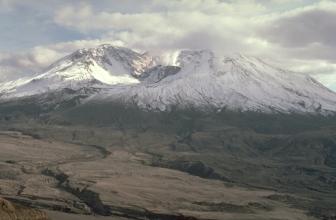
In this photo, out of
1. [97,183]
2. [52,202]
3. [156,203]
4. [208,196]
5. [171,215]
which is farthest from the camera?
[97,183]

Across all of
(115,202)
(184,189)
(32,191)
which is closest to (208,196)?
(184,189)

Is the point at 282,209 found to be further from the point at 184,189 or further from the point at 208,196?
the point at 184,189

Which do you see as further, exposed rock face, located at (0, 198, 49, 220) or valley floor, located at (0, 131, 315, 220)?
valley floor, located at (0, 131, 315, 220)

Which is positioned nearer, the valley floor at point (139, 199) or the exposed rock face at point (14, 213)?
the exposed rock face at point (14, 213)

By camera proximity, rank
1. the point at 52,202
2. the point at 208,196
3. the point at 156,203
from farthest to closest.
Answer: the point at 208,196, the point at 156,203, the point at 52,202

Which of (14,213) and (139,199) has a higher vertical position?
(139,199)

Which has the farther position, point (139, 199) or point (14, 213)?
point (139, 199)

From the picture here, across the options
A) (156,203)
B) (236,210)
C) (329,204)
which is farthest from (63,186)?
(329,204)

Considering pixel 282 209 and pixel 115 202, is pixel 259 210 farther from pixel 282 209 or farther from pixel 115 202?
pixel 115 202

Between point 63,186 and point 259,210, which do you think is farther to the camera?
point 63,186
